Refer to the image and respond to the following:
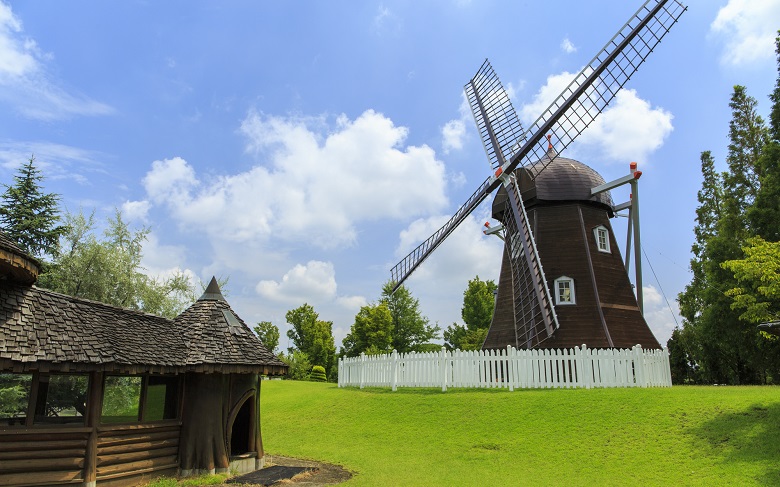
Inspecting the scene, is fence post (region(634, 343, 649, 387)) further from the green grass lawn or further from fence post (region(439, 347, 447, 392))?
fence post (region(439, 347, 447, 392))

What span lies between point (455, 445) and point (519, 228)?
32.3 feet

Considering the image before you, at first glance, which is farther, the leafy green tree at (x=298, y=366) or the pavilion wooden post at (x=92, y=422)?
the leafy green tree at (x=298, y=366)

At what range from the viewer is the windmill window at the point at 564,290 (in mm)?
19422

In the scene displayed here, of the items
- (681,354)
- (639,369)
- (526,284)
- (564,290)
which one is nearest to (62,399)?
(526,284)

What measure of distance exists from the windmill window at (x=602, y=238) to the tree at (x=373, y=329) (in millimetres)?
24850

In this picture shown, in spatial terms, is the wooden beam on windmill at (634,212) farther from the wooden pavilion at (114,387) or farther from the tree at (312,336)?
the tree at (312,336)

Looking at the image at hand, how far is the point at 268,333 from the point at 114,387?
3654 cm

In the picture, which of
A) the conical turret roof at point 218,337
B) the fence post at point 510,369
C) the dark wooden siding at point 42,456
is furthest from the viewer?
the fence post at point 510,369

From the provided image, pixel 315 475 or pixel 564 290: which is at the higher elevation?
pixel 564 290

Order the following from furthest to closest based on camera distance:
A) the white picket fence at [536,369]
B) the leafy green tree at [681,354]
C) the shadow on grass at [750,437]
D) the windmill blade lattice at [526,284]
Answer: the leafy green tree at [681,354], the windmill blade lattice at [526,284], the white picket fence at [536,369], the shadow on grass at [750,437]

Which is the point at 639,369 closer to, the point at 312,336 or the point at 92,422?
the point at 92,422

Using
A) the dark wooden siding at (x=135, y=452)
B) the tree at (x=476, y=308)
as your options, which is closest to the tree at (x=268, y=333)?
the tree at (x=476, y=308)

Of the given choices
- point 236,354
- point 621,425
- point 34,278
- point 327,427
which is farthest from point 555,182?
point 34,278

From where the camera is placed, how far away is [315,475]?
10484mm
